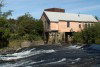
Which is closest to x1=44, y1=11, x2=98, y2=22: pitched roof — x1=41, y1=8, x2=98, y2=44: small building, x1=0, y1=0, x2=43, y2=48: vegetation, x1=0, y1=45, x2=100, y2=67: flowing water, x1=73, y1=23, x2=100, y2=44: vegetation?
x1=41, y1=8, x2=98, y2=44: small building

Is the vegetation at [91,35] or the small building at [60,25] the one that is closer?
the vegetation at [91,35]

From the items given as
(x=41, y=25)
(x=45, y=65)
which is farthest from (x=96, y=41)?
(x=45, y=65)

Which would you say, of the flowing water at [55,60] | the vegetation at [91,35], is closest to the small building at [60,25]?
the vegetation at [91,35]

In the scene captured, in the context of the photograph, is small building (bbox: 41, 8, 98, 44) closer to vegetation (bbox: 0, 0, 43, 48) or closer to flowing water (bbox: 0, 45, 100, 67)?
vegetation (bbox: 0, 0, 43, 48)

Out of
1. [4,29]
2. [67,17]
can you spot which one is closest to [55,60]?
[4,29]

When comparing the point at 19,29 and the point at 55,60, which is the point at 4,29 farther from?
the point at 55,60

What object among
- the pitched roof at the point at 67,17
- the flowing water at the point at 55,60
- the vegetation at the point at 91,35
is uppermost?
the pitched roof at the point at 67,17

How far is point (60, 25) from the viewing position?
47469mm

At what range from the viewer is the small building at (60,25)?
46656 mm

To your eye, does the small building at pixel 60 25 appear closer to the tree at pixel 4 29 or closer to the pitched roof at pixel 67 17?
the pitched roof at pixel 67 17

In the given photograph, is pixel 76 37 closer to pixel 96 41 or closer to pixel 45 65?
pixel 96 41

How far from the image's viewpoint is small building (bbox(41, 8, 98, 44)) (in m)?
46.7

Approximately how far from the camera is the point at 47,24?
47250mm

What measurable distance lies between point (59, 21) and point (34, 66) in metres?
28.0
